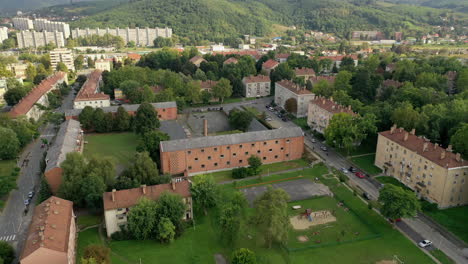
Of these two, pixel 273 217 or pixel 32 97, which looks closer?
pixel 273 217

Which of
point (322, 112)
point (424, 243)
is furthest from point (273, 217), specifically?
point (322, 112)

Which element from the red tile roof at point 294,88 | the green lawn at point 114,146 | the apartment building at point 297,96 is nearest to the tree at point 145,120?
the green lawn at point 114,146

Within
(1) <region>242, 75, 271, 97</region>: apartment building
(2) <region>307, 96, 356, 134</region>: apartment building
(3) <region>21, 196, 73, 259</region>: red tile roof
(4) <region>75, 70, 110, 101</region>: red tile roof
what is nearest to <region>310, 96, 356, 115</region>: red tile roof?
(2) <region>307, 96, 356, 134</region>: apartment building

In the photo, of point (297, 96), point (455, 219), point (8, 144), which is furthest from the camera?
point (297, 96)

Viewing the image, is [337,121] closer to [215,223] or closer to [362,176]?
[362,176]

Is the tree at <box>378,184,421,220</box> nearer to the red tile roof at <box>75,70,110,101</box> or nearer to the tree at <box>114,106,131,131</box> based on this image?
the tree at <box>114,106,131,131</box>

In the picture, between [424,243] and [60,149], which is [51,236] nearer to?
[60,149]
